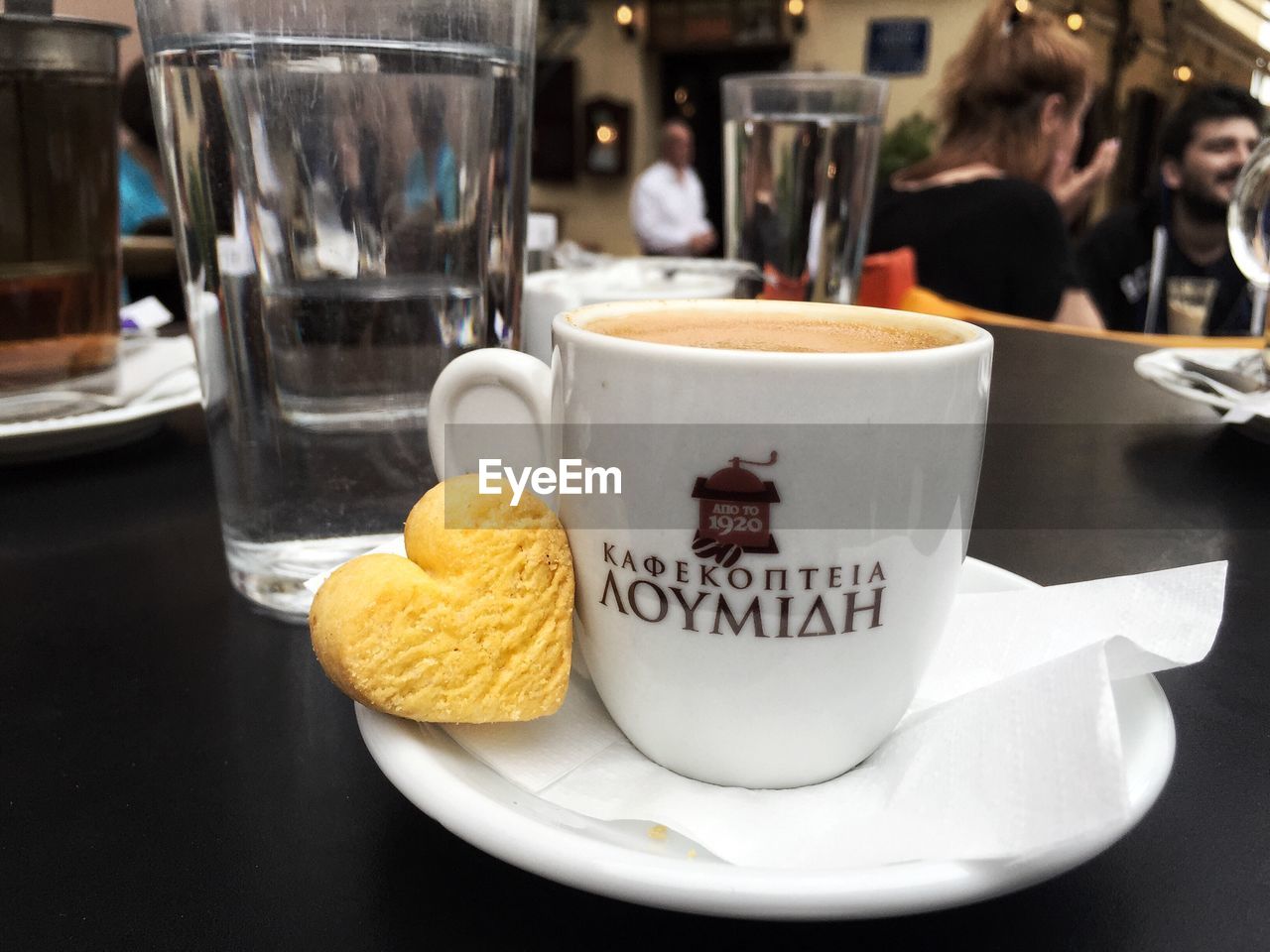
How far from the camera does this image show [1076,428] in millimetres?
832

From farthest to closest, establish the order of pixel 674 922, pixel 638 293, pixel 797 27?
pixel 797 27, pixel 638 293, pixel 674 922

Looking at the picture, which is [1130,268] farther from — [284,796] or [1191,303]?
[284,796]

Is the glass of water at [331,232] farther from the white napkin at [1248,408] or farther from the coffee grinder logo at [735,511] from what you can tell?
the white napkin at [1248,408]

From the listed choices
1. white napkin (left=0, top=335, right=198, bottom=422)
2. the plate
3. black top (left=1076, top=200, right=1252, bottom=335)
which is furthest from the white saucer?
black top (left=1076, top=200, right=1252, bottom=335)

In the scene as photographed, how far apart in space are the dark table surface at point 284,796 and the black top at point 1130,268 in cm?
225

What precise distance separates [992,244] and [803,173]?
3.26 ft

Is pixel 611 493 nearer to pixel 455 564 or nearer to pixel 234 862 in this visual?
pixel 455 564

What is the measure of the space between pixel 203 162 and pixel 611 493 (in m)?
0.24

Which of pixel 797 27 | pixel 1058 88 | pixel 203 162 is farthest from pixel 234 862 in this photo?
pixel 797 27

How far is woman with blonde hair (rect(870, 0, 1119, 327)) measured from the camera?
192cm

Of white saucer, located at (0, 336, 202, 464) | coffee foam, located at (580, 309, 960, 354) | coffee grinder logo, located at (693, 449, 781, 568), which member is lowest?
white saucer, located at (0, 336, 202, 464)

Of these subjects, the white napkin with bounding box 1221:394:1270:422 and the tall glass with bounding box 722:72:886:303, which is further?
the tall glass with bounding box 722:72:886:303

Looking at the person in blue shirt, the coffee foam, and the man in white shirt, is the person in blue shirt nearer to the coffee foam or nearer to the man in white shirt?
the coffee foam

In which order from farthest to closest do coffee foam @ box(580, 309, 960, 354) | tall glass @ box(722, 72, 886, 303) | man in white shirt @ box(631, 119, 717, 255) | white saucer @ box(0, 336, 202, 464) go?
1. man in white shirt @ box(631, 119, 717, 255)
2. tall glass @ box(722, 72, 886, 303)
3. white saucer @ box(0, 336, 202, 464)
4. coffee foam @ box(580, 309, 960, 354)
